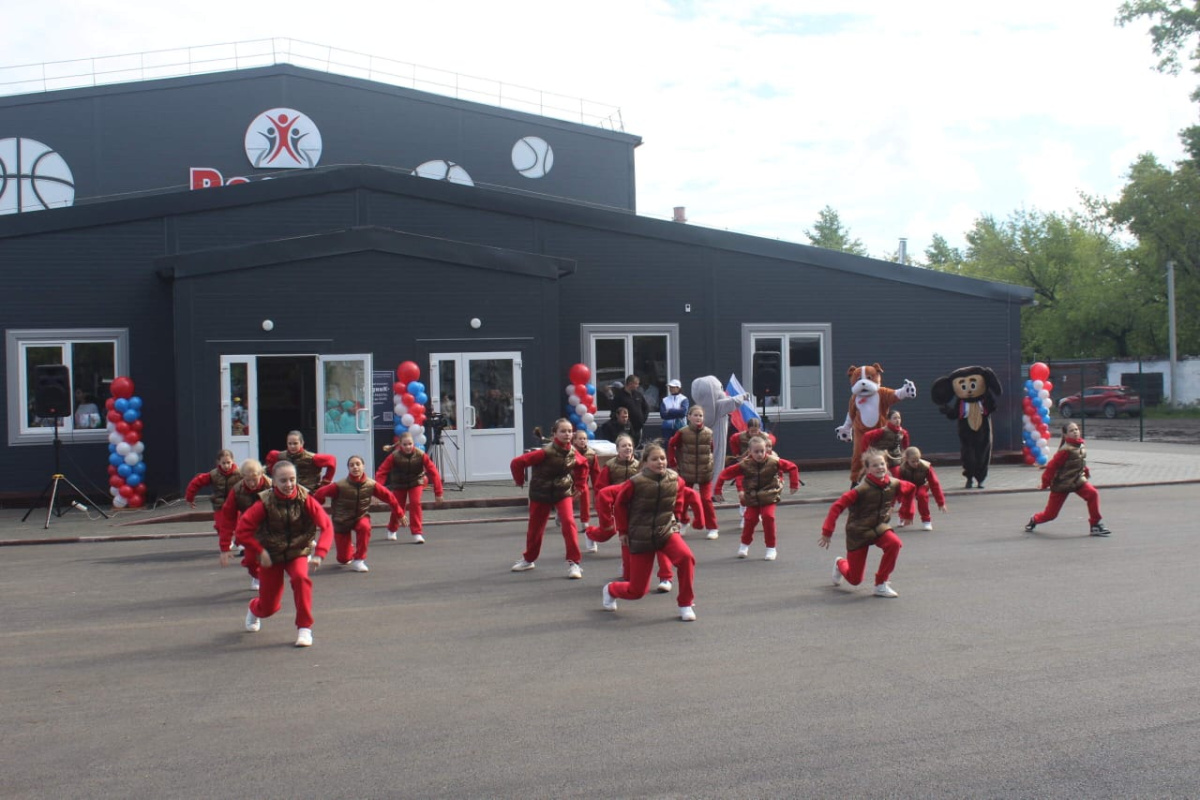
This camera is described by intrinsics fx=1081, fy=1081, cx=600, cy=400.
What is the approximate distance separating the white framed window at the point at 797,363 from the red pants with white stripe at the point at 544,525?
12.3 m

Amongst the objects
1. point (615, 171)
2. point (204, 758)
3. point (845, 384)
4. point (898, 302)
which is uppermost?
point (615, 171)

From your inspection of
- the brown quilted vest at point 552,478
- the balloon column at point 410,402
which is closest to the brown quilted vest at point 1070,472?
the brown quilted vest at point 552,478

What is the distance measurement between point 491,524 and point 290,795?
10665mm

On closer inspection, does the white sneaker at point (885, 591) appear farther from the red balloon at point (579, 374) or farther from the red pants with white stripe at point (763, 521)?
the red balloon at point (579, 374)

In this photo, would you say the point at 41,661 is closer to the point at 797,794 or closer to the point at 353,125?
the point at 797,794

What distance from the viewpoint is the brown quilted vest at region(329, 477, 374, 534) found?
11844mm

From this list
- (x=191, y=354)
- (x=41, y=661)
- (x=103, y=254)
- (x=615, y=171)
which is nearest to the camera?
(x=41, y=661)

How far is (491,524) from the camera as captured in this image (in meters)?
15.6

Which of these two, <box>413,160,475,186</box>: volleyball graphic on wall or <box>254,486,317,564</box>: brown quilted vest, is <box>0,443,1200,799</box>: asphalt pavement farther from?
<box>413,160,475,186</box>: volleyball graphic on wall

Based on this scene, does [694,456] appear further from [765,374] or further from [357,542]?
[765,374]

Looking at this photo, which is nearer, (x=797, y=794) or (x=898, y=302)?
(x=797, y=794)

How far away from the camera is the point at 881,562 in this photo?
9570mm

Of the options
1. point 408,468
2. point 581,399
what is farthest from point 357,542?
point 581,399

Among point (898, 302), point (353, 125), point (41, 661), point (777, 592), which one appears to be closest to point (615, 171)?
point (353, 125)
